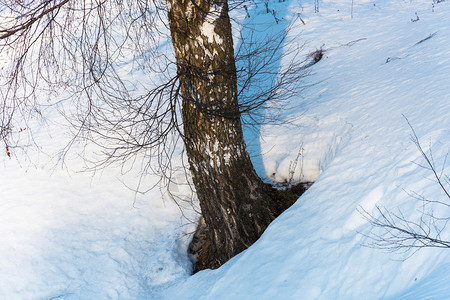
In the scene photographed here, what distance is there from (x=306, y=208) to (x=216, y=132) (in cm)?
114

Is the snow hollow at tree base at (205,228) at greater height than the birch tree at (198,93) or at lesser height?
lesser

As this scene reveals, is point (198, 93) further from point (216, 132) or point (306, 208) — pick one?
point (306, 208)

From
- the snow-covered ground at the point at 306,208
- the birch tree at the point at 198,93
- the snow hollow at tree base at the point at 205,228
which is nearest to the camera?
the snow-covered ground at the point at 306,208

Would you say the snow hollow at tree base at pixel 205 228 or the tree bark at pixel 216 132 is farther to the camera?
the snow hollow at tree base at pixel 205 228

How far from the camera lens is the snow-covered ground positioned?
9.32ft

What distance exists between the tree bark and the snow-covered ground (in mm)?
507

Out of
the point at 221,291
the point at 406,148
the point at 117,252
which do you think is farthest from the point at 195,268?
the point at 406,148

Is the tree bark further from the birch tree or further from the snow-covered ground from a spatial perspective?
the snow-covered ground

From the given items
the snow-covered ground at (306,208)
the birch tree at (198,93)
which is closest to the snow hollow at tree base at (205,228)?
the birch tree at (198,93)

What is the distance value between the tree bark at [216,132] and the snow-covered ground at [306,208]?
0.51 meters

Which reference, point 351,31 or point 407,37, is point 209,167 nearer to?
point 407,37

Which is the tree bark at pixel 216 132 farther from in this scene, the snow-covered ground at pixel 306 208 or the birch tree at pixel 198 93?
the snow-covered ground at pixel 306 208

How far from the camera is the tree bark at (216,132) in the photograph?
3545 millimetres

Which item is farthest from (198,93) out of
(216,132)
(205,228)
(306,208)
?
(205,228)
